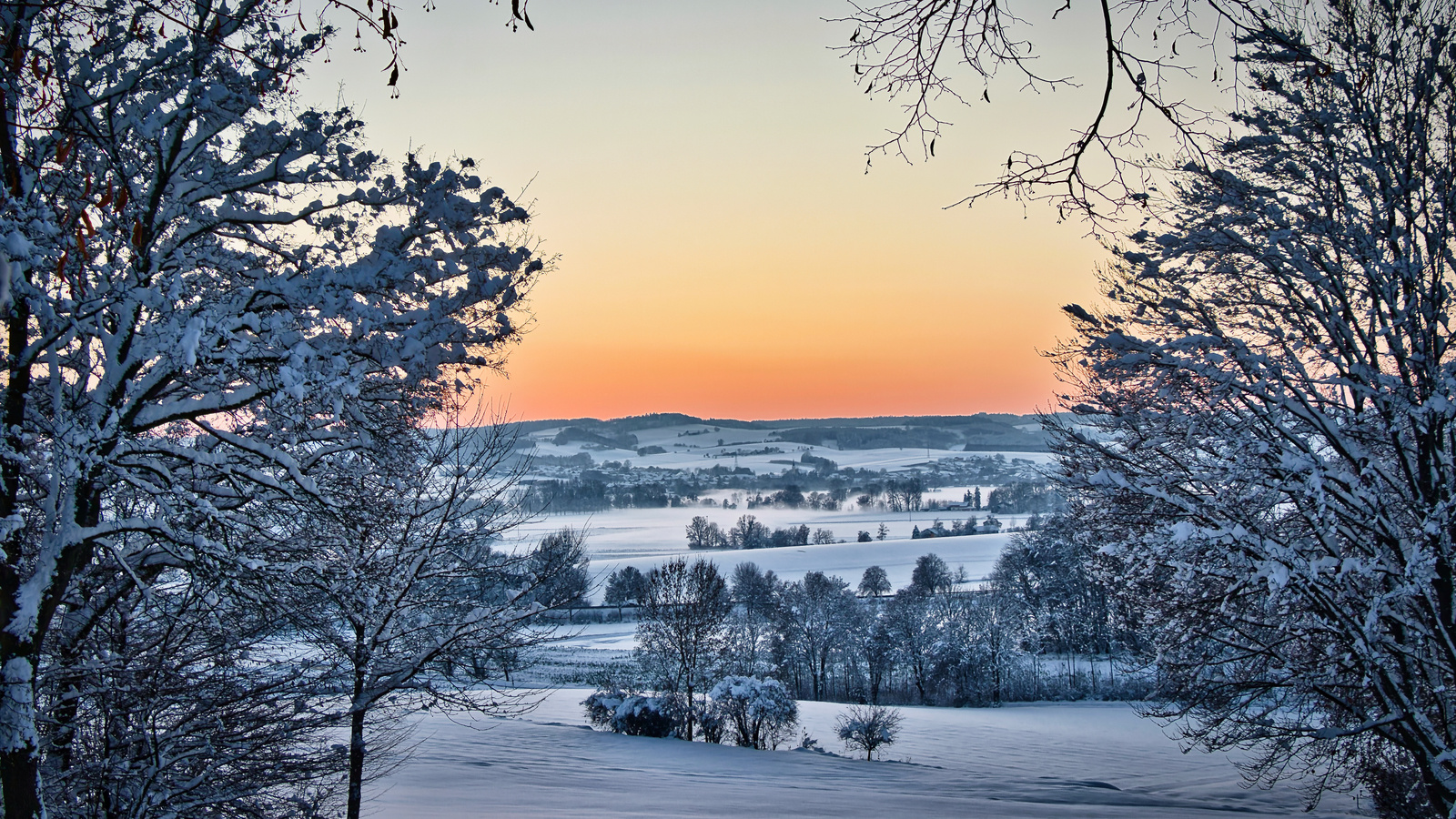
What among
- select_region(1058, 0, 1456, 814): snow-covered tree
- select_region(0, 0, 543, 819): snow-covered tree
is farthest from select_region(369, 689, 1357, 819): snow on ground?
select_region(0, 0, 543, 819): snow-covered tree

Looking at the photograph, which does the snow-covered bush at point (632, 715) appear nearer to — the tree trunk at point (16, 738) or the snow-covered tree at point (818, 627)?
the tree trunk at point (16, 738)

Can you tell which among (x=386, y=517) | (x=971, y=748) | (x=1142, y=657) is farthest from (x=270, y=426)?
(x=971, y=748)

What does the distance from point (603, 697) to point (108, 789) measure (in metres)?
17.3

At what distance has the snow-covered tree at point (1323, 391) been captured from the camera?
6.11m

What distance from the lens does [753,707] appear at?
21594 millimetres

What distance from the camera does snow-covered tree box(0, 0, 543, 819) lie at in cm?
395

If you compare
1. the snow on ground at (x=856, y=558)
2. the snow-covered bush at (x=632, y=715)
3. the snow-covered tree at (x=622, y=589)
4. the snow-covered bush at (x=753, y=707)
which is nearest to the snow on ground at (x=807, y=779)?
the snow-covered bush at (x=632, y=715)

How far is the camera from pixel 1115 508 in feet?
28.6

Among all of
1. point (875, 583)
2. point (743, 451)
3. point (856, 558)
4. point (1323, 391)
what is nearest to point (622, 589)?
point (875, 583)

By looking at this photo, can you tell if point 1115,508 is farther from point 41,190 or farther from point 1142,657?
point 41,190

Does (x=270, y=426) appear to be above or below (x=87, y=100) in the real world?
below

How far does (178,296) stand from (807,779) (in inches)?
569

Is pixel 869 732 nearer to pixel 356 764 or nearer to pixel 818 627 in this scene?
pixel 356 764

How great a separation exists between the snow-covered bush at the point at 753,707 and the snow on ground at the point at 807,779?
1807 mm
